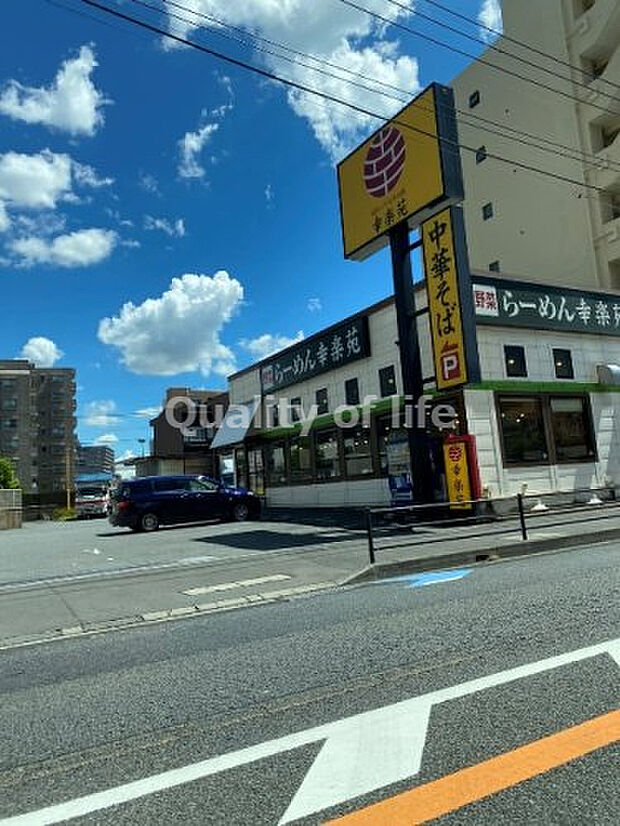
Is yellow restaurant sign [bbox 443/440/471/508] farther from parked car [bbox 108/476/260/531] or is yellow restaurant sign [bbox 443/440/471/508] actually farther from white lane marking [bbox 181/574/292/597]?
parked car [bbox 108/476/260/531]

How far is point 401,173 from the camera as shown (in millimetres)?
18141

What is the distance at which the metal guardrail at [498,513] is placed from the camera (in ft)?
42.4

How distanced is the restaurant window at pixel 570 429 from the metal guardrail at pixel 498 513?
3.78 ft

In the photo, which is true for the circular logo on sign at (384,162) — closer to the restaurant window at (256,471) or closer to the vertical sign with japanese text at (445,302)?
the vertical sign with japanese text at (445,302)

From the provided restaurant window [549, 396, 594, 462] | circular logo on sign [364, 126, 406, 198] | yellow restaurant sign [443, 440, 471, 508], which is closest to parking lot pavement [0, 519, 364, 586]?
yellow restaurant sign [443, 440, 471, 508]

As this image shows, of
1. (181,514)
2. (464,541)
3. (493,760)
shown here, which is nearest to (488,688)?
(493,760)

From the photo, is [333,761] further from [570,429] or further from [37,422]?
[37,422]

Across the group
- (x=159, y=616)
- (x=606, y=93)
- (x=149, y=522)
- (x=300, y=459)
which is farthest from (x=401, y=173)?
(x=606, y=93)

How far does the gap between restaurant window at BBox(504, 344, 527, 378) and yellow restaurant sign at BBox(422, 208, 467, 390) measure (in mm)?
3832

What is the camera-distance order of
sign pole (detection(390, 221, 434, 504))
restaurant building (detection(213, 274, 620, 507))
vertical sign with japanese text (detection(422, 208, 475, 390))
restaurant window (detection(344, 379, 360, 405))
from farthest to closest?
restaurant window (detection(344, 379, 360, 405)), restaurant building (detection(213, 274, 620, 507)), sign pole (detection(390, 221, 434, 504)), vertical sign with japanese text (detection(422, 208, 475, 390))

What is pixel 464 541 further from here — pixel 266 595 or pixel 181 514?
pixel 181 514

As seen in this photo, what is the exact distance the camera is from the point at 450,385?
1669 centimetres

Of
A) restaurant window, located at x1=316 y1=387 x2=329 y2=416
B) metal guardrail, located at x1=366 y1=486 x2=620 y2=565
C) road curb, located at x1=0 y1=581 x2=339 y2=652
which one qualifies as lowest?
road curb, located at x1=0 y1=581 x2=339 y2=652

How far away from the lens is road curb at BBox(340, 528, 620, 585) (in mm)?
10836
